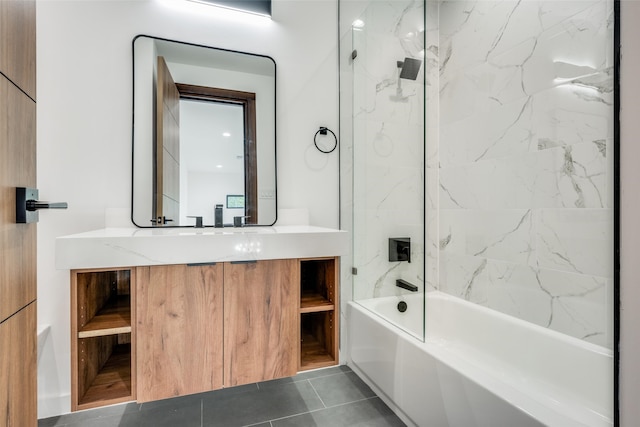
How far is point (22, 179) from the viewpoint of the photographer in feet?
2.64

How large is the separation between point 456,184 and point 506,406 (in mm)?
1449

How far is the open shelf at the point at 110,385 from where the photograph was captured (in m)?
1.36

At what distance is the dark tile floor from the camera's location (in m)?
1.56

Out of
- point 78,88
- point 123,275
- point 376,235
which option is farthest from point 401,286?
point 78,88

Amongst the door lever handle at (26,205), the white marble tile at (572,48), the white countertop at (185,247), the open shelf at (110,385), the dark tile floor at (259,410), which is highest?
the white marble tile at (572,48)

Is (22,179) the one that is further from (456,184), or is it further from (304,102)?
(456,184)

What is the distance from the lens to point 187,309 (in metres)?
1.37

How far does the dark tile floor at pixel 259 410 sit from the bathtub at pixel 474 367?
0.15 metres

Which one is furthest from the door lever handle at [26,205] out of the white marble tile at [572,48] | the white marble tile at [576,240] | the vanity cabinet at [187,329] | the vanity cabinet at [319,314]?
the white marble tile at [572,48]

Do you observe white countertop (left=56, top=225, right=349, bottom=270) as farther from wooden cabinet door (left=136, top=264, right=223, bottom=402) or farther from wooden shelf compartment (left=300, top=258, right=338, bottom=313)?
wooden shelf compartment (left=300, top=258, right=338, bottom=313)

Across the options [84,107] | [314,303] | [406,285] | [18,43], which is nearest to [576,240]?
[406,285]

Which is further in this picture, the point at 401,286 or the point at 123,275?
the point at 401,286

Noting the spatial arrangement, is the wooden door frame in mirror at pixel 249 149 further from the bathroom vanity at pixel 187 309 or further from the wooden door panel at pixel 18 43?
the wooden door panel at pixel 18 43

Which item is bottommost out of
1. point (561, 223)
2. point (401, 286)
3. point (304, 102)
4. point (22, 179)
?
point (401, 286)
